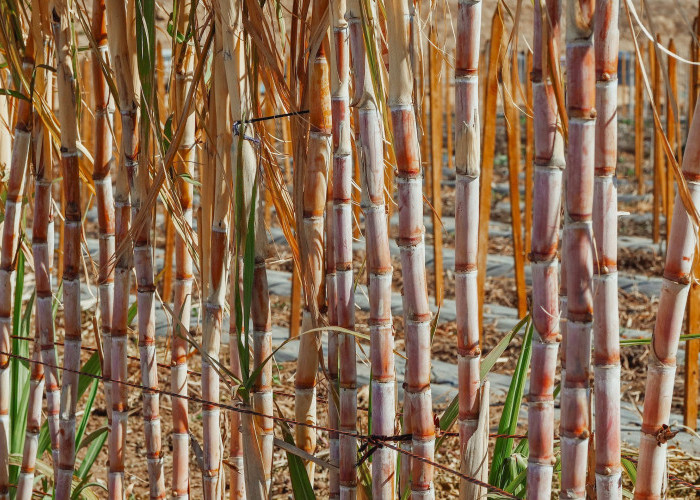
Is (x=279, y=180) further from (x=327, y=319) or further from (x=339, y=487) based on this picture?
(x=339, y=487)

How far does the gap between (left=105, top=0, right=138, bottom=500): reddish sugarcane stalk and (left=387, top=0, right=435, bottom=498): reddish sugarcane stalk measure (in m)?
0.33

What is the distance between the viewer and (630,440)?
6.66ft

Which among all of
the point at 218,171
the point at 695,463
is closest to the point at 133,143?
the point at 218,171

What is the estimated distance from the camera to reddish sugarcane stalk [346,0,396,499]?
805 millimetres

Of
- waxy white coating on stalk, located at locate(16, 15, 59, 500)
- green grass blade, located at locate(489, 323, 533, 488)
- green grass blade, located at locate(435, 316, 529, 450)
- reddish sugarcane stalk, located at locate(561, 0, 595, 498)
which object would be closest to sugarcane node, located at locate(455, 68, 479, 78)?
reddish sugarcane stalk, located at locate(561, 0, 595, 498)

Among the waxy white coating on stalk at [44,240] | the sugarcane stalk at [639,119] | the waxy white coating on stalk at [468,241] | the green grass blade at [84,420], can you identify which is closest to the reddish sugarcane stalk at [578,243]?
the waxy white coating on stalk at [468,241]

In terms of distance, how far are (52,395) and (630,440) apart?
1377 mm

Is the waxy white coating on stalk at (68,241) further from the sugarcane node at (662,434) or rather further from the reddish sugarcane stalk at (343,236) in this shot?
the sugarcane node at (662,434)

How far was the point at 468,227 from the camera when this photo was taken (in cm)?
79

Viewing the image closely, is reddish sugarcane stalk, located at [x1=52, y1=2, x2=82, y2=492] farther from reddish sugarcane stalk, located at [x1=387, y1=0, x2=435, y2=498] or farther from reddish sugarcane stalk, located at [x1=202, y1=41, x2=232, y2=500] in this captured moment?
reddish sugarcane stalk, located at [x1=387, y1=0, x2=435, y2=498]

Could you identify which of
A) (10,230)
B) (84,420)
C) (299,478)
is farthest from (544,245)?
(84,420)

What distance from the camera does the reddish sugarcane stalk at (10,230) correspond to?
1.16m

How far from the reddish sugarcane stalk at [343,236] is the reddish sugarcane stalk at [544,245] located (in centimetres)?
22

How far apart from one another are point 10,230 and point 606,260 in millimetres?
Answer: 870
